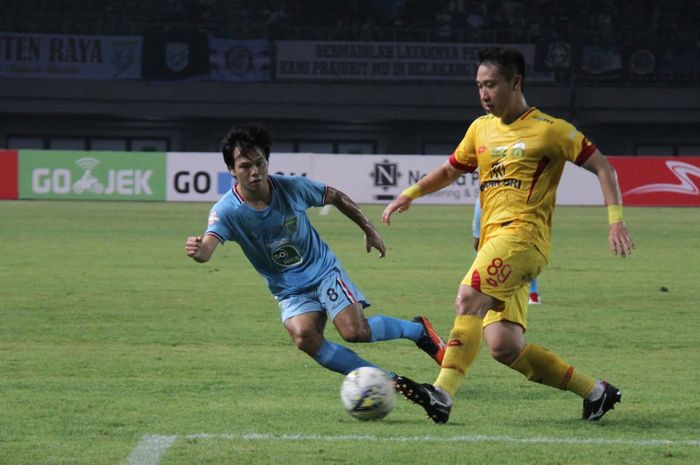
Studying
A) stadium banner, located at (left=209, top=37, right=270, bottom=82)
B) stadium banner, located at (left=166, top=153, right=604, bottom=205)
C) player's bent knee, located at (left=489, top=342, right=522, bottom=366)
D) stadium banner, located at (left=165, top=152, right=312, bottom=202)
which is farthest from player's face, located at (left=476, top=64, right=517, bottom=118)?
stadium banner, located at (left=209, top=37, right=270, bottom=82)

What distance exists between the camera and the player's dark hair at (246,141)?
20.9ft

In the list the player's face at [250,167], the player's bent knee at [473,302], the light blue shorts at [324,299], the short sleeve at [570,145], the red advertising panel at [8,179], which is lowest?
the red advertising panel at [8,179]

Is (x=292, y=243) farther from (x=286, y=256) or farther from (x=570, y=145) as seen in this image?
(x=570, y=145)

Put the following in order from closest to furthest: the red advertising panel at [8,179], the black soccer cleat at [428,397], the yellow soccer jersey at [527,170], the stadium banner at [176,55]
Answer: the black soccer cleat at [428,397] < the yellow soccer jersey at [527,170] < the red advertising panel at [8,179] < the stadium banner at [176,55]

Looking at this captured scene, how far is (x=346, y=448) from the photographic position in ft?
17.7

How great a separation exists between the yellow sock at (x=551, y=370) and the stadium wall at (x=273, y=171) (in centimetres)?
2345

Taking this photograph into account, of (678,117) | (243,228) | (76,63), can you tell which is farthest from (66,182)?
(243,228)

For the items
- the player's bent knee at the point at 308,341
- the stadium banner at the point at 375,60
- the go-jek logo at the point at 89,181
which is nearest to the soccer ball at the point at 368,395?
the player's bent knee at the point at 308,341

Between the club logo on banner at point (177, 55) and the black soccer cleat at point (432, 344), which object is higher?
the club logo on banner at point (177, 55)

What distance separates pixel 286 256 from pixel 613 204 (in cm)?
188

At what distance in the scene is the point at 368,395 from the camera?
5.92 metres

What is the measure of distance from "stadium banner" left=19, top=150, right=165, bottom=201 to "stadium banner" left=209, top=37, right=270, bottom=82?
8.72m

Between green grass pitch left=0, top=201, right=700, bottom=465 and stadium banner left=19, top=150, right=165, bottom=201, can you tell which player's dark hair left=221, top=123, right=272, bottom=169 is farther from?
stadium banner left=19, top=150, right=165, bottom=201

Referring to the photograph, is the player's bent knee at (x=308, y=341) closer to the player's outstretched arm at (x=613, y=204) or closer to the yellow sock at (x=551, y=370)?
the yellow sock at (x=551, y=370)
